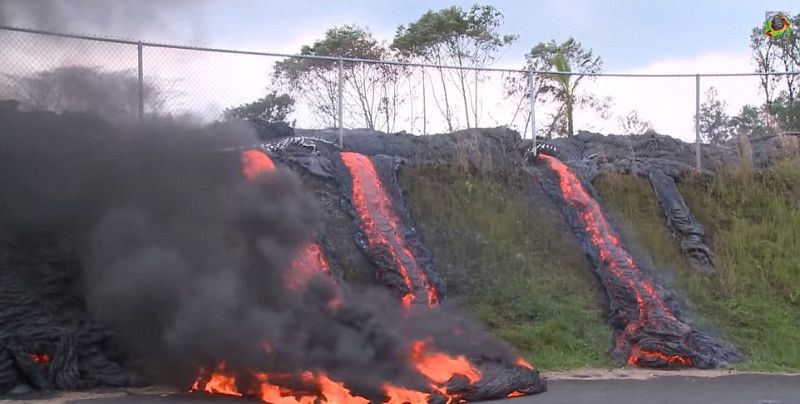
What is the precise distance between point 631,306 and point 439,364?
512 centimetres

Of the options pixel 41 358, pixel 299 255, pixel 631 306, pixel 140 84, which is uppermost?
pixel 140 84

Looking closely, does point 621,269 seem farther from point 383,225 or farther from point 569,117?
point 569,117

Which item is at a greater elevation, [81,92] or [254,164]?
[81,92]

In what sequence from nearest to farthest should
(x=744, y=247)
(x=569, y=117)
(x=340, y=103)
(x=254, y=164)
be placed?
(x=254, y=164) → (x=340, y=103) → (x=744, y=247) → (x=569, y=117)

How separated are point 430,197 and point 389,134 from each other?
5.12 ft

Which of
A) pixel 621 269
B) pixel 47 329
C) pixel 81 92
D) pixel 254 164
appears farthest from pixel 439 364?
pixel 621 269

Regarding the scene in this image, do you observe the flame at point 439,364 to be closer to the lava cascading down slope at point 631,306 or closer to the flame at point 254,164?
the flame at point 254,164

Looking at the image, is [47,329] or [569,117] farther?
[569,117]

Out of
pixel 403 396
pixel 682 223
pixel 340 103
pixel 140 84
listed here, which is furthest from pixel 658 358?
pixel 140 84

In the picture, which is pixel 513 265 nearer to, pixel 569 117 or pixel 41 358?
pixel 569 117

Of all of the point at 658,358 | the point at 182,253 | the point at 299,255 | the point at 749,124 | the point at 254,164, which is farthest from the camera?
the point at 749,124

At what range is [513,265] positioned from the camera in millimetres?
15289

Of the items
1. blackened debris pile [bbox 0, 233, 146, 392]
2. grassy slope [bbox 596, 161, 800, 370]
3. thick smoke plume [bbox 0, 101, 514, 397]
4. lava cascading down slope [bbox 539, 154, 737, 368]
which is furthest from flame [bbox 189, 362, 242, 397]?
grassy slope [bbox 596, 161, 800, 370]

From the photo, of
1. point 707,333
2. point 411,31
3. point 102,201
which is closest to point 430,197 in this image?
point 707,333
